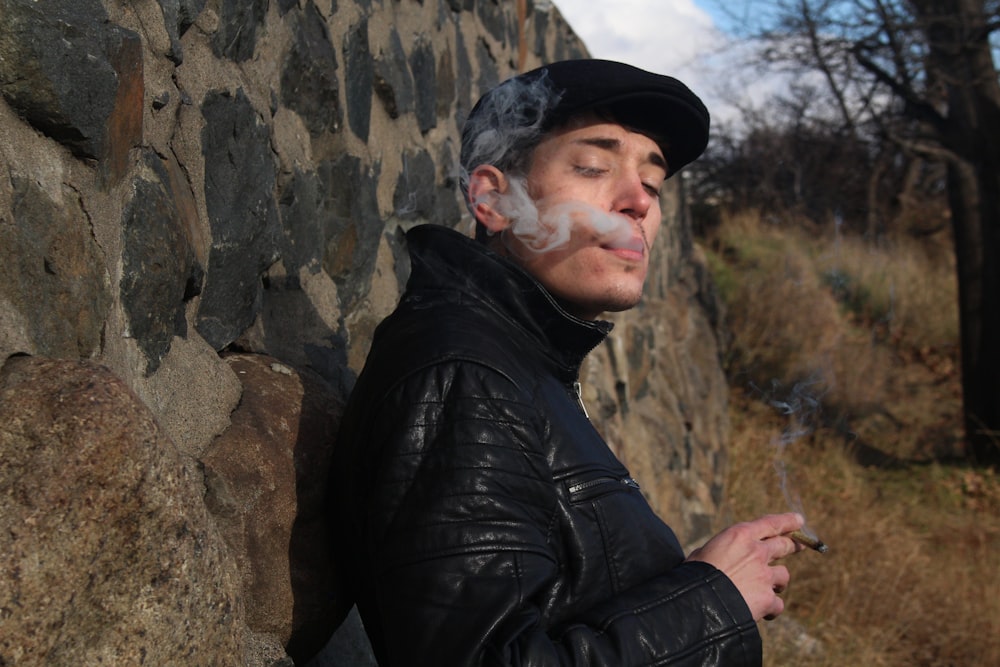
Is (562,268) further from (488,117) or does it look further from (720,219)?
(720,219)

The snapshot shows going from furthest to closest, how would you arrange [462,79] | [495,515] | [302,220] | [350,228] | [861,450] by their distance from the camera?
[861,450] < [462,79] < [350,228] < [302,220] < [495,515]

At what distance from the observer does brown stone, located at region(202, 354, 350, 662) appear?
4.57 feet

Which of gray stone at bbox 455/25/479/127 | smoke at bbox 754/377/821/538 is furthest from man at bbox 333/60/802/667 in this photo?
smoke at bbox 754/377/821/538

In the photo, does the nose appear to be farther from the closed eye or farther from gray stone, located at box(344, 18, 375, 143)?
gray stone, located at box(344, 18, 375, 143)

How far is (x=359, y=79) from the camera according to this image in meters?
2.36

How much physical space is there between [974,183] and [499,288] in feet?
25.5

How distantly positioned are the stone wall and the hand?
1.93ft

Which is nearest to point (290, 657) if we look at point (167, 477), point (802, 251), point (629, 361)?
point (167, 477)

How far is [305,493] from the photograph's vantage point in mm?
1543

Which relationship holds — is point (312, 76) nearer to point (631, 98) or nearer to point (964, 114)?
point (631, 98)

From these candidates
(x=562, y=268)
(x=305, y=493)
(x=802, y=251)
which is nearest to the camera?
(x=305, y=493)

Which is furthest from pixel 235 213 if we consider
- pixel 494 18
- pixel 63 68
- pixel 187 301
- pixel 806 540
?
pixel 494 18

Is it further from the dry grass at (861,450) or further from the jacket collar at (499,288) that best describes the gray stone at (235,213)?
the dry grass at (861,450)

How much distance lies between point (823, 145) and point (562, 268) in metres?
13.2
